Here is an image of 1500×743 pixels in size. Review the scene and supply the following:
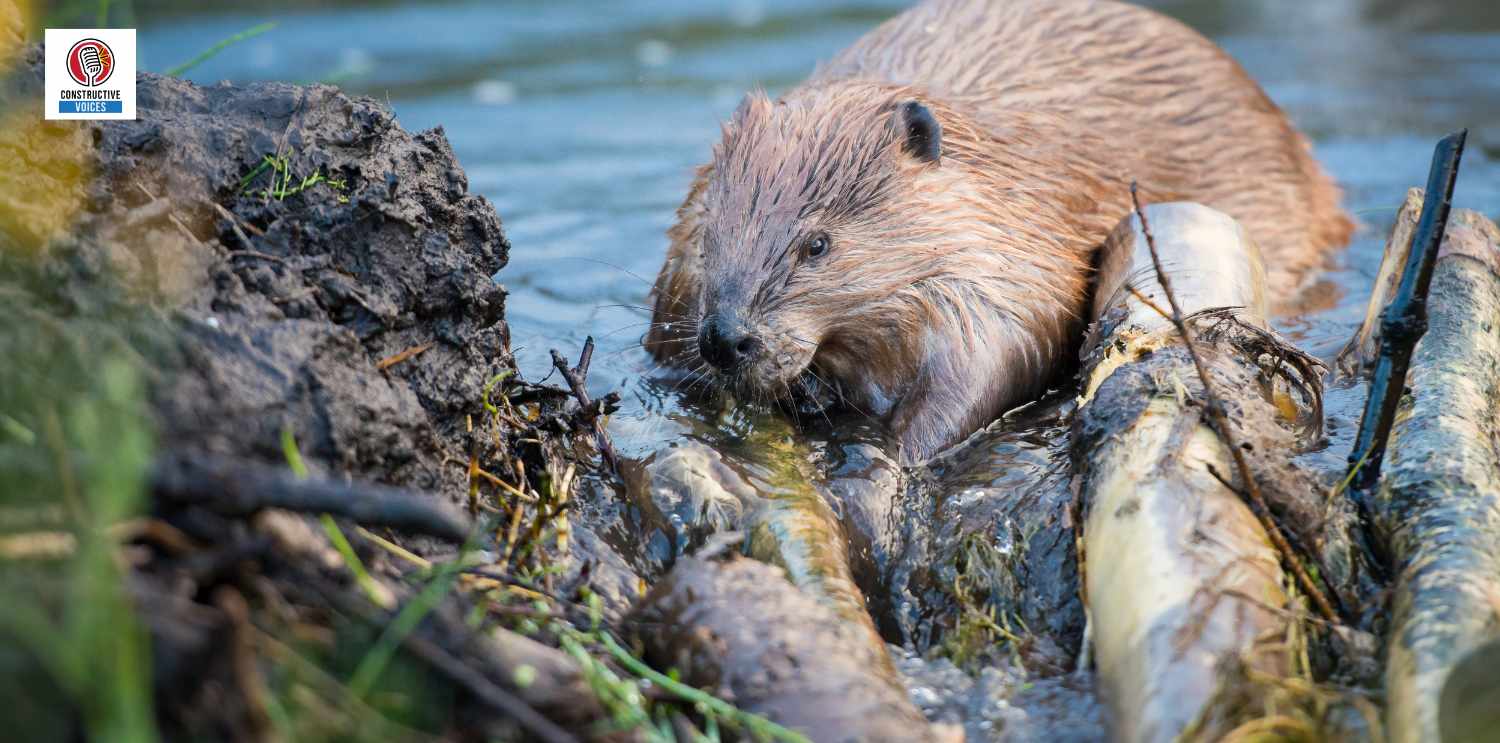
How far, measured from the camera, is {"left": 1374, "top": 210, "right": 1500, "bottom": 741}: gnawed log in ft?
6.74

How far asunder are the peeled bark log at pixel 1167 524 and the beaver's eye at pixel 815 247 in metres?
0.71

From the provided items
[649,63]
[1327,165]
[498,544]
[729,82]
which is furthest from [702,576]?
[649,63]

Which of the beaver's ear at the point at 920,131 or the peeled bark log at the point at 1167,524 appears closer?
the peeled bark log at the point at 1167,524

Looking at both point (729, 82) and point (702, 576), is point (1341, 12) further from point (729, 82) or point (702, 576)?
point (702, 576)

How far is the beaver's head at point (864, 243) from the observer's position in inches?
136

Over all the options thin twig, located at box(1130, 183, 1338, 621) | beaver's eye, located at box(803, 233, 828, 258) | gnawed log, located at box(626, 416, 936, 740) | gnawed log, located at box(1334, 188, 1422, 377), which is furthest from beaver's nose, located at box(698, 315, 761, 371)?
gnawed log, located at box(1334, 188, 1422, 377)

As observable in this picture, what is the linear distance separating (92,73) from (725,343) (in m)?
1.49

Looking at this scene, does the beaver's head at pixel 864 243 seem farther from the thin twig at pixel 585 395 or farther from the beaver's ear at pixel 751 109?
the thin twig at pixel 585 395

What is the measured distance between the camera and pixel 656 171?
6855mm

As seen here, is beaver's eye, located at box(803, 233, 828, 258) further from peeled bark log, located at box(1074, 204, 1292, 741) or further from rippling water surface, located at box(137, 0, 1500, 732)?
peeled bark log, located at box(1074, 204, 1292, 741)

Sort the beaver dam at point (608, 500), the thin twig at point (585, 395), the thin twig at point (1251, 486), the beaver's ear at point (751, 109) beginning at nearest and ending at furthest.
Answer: the beaver dam at point (608, 500) → the thin twig at point (1251, 486) → the thin twig at point (585, 395) → the beaver's ear at point (751, 109)

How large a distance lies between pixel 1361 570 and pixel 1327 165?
15.5 ft

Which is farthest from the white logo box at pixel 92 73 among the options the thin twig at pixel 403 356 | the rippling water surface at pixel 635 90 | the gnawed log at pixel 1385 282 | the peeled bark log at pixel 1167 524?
the gnawed log at pixel 1385 282

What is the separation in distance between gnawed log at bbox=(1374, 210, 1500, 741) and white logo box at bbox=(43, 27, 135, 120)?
2461 mm
